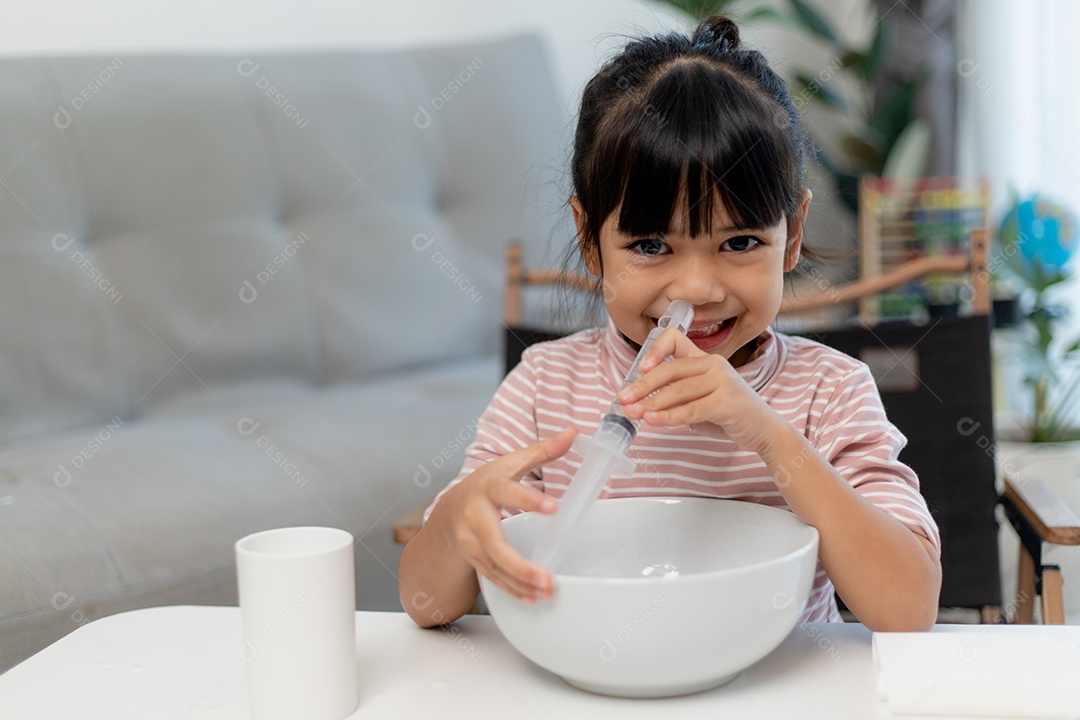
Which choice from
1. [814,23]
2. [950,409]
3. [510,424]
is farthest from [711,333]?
[814,23]

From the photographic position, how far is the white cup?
62 cm

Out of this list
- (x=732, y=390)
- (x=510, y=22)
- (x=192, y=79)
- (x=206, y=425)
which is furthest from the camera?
(x=510, y=22)

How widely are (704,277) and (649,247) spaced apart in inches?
2.2

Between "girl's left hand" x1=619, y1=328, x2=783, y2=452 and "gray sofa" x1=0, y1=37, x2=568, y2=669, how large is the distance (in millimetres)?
677

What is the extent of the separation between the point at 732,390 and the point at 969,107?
2.61 m

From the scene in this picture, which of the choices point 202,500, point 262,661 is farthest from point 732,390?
point 202,500

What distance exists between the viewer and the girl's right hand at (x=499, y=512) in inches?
24.7

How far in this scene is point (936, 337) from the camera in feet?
4.62

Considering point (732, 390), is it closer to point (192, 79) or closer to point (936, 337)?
point (936, 337)
